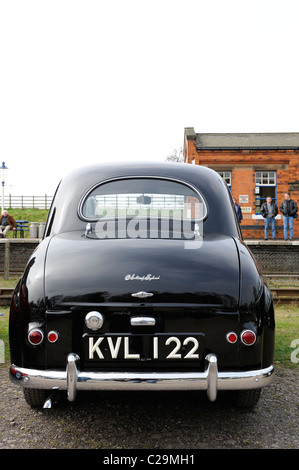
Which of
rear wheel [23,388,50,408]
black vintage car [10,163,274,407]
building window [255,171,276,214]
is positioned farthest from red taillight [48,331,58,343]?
building window [255,171,276,214]

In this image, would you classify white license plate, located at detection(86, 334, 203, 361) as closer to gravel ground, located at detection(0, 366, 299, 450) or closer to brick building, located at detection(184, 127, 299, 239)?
gravel ground, located at detection(0, 366, 299, 450)

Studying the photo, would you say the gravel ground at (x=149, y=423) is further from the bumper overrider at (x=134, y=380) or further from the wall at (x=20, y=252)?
the wall at (x=20, y=252)

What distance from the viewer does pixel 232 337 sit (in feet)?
8.24

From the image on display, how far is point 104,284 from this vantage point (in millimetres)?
2547

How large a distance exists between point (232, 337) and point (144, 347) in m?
0.50

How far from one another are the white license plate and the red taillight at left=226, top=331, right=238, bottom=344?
0.15m

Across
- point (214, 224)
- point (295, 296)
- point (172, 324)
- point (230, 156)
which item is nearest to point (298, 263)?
point (295, 296)

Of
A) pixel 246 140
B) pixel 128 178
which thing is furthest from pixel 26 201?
pixel 128 178

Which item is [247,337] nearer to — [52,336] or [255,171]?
[52,336]

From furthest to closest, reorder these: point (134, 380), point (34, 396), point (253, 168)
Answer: point (253, 168) → point (34, 396) → point (134, 380)

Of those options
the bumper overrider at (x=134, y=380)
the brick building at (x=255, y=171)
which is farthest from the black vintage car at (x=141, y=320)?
the brick building at (x=255, y=171)

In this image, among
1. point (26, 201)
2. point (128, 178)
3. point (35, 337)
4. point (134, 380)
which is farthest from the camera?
point (26, 201)
